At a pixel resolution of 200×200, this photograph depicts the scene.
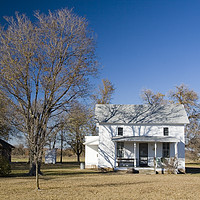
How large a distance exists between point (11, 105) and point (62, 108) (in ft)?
12.9

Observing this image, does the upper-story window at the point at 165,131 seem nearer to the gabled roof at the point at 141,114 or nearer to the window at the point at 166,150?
the gabled roof at the point at 141,114

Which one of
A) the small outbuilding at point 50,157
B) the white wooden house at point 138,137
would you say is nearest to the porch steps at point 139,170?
Answer: the white wooden house at point 138,137

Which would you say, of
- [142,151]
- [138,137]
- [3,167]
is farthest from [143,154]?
[3,167]

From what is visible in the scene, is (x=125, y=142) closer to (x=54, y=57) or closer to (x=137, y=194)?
(x=54, y=57)

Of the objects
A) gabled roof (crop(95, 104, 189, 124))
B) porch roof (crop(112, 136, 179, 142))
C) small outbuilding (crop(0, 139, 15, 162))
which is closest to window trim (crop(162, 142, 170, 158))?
porch roof (crop(112, 136, 179, 142))

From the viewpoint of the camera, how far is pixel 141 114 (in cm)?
2856

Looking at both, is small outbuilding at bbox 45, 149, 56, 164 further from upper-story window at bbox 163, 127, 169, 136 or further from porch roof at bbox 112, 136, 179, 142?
upper-story window at bbox 163, 127, 169, 136

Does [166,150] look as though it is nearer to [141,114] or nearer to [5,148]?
[141,114]

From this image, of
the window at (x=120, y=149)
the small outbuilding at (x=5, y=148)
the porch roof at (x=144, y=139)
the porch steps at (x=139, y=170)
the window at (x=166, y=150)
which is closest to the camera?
the porch steps at (x=139, y=170)

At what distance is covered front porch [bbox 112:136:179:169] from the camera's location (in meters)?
26.4

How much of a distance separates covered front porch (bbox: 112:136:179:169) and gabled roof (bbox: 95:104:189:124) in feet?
5.75

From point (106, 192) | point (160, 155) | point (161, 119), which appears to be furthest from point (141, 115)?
point (106, 192)

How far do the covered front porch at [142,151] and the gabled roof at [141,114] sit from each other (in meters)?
1.75

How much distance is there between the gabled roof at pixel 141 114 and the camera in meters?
27.2
